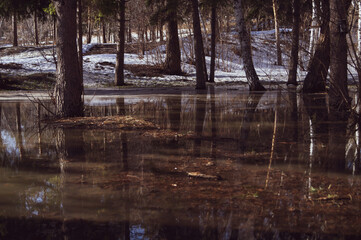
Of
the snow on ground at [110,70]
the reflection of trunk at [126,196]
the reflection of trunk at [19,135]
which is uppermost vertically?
the snow on ground at [110,70]

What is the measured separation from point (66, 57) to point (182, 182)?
5.39 meters

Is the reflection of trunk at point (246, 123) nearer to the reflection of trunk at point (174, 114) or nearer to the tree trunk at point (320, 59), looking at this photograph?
the reflection of trunk at point (174, 114)

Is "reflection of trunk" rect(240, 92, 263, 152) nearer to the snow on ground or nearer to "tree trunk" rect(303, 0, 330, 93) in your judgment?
"tree trunk" rect(303, 0, 330, 93)

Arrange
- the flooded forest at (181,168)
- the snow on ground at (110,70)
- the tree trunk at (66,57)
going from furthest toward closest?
1. the snow on ground at (110,70)
2. the tree trunk at (66,57)
3. the flooded forest at (181,168)

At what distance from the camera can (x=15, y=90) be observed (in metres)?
17.0

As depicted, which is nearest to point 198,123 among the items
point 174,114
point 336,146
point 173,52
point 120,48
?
point 174,114

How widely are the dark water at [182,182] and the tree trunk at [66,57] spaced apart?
98cm

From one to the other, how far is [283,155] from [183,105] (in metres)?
6.71

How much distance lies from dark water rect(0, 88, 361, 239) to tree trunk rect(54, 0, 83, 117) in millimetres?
976

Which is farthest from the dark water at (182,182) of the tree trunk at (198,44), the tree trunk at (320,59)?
the tree trunk at (198,44)

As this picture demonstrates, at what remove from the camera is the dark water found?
304 centimetres

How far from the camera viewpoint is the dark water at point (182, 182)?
3037mm

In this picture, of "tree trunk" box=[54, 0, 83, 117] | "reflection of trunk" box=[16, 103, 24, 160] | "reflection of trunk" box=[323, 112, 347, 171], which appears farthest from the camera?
"tree trunk" box=[54, 0, 83, 117]

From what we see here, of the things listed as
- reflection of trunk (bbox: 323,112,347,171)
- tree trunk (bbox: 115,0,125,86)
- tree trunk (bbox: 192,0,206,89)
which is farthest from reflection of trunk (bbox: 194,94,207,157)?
tree trunk (bbox: 115,0,125,86)
